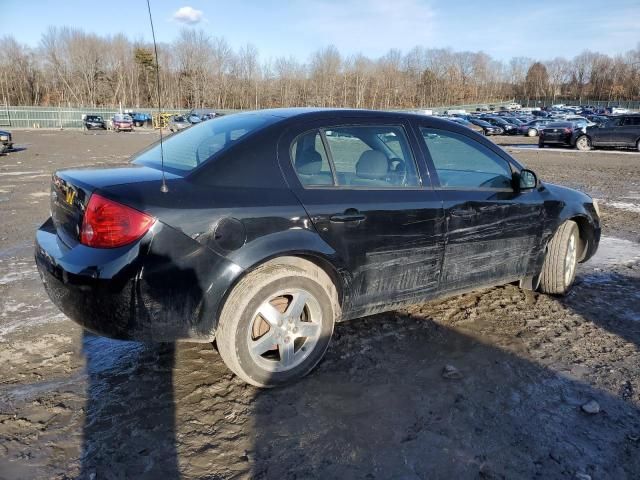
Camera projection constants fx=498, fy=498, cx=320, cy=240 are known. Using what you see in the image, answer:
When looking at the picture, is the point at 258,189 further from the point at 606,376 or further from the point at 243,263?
the point at 606,376

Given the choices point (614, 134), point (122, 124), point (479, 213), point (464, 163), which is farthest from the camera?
point (122, 124)

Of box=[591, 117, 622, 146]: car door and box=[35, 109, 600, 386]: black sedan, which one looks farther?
box=[591, 117, 622, 146]: car door

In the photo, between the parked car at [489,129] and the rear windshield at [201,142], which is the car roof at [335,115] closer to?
the rear windshield at [201,142]

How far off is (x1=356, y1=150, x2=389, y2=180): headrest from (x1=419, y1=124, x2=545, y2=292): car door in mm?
393

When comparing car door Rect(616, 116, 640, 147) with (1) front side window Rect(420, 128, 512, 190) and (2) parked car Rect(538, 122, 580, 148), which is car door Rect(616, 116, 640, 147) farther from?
(1) front side window Rect(420, 128, 512, 190)

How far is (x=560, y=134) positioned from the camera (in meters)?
25.1

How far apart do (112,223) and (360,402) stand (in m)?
1.67

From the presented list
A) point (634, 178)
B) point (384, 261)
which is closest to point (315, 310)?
point (384, 261)

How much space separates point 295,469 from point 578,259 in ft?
12.5

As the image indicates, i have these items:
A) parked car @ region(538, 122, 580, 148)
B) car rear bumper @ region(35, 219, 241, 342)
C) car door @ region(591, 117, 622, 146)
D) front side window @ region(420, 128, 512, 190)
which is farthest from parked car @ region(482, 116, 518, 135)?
car rear bumper @ region(35, 219, 241, 342)

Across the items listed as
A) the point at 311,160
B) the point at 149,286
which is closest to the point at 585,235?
the point at 311,160

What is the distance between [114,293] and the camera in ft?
8.35

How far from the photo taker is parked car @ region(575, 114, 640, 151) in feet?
75.0

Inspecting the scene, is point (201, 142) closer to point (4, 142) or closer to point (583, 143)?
point (4, 142)
